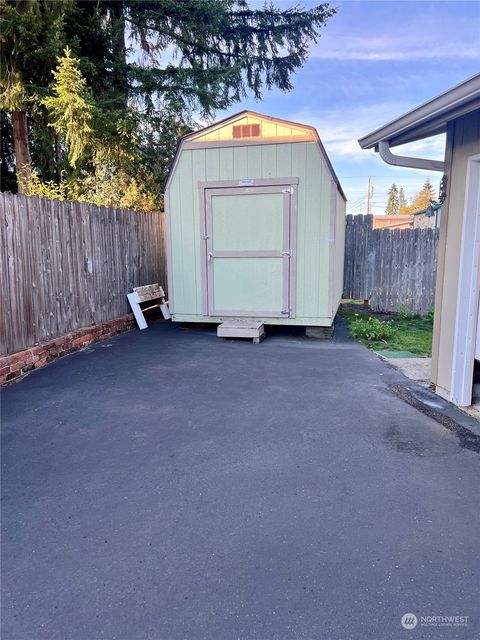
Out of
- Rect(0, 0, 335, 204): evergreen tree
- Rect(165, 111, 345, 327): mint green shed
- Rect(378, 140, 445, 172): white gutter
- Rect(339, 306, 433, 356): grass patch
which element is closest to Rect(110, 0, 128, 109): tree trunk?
Rect(0, 0, 335, 204): evergreen tree

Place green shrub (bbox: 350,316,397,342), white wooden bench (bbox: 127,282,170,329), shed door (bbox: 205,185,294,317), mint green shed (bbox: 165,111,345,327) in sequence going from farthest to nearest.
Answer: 1. white wooden bench (bbox: 127,282,170,329)
2. green shrub (bbox: 350,316,397,342)
3. shed door (bbox: 205,185,294,317)
4. mint green shed (bbox: 165,111,345,327)

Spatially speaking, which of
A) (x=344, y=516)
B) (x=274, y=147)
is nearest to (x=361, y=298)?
(x=274, y=147)

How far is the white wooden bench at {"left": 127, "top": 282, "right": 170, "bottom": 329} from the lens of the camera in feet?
21.9

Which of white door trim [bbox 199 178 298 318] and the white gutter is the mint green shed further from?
the white gutter

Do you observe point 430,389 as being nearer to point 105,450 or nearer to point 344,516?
point 344,516

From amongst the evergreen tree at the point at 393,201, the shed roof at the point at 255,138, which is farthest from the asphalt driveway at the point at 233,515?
the evergreen tree at the point at 393,201

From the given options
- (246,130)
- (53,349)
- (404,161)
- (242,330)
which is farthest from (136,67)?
(404,161)

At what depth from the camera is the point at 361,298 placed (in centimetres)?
871

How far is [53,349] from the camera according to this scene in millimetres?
4746

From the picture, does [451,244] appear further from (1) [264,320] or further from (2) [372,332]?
(1) [264,320]

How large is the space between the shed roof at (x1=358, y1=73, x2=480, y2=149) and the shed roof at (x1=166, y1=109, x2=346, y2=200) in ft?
5.79

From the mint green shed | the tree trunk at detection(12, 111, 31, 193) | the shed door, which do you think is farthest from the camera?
the tree trunk at detection(12, 111, 31, 193)

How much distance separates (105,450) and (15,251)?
2507 mm

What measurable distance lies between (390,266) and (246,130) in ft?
13.7
